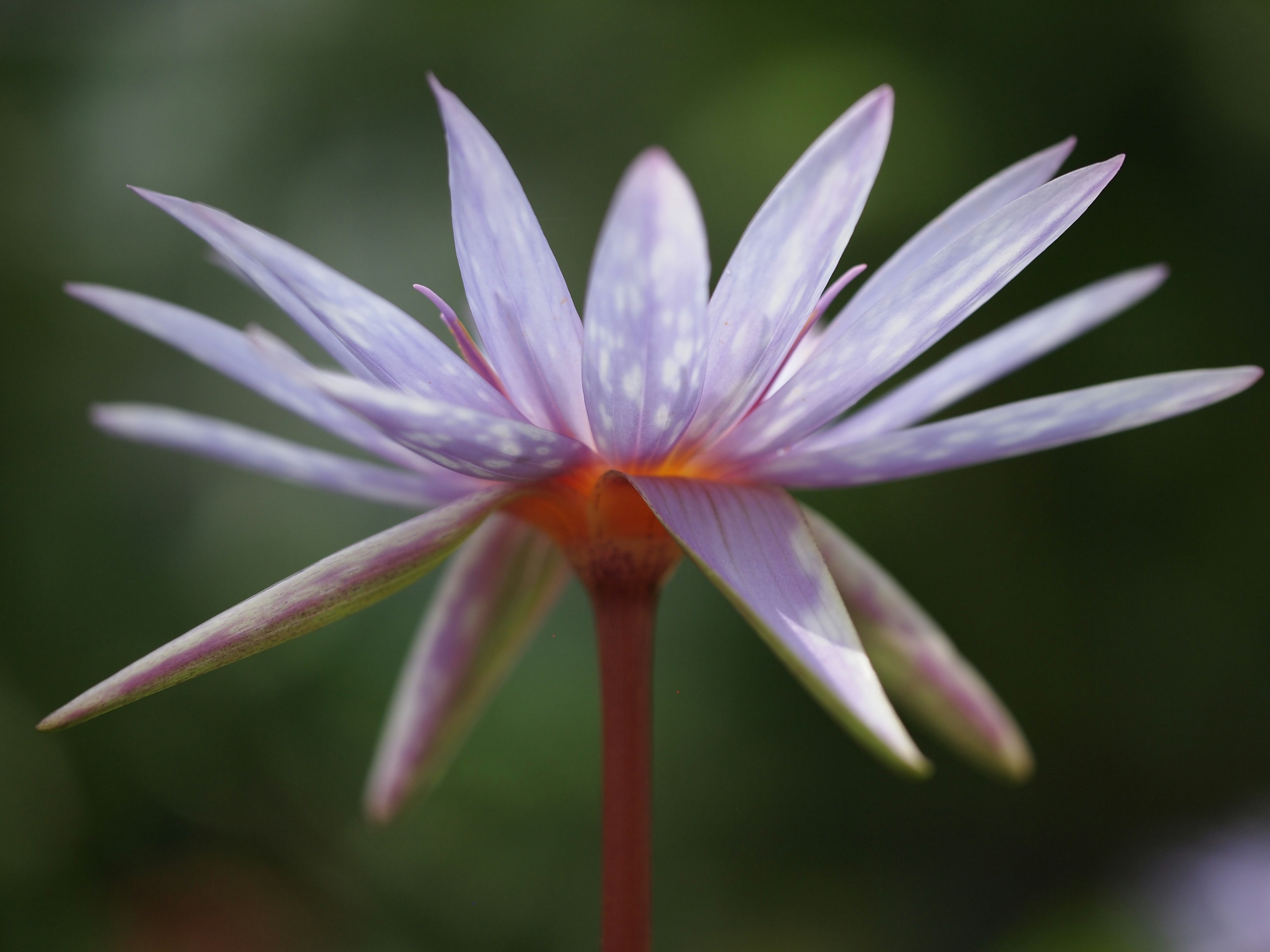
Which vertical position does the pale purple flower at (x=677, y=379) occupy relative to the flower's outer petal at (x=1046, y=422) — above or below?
above

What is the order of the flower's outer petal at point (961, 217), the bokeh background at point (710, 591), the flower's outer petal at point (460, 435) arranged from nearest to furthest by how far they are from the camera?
→ the flower's outer petal at point (460, 435) → the flower's outer petal at point (961, 217) → the bokeh background at point (710, 591)

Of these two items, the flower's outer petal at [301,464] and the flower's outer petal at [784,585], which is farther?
the flower's outer petal at [301,464]

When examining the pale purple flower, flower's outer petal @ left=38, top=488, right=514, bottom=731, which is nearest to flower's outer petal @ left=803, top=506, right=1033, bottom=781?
the pale purple flower

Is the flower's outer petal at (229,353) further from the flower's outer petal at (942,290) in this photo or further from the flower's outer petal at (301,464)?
the flower's outer petal at (942,290)

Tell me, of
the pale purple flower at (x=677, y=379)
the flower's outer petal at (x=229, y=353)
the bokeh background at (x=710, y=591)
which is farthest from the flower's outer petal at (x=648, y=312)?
the bokeh background at (x=710, y=591)

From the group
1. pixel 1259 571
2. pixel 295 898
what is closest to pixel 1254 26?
pixel 1259 571

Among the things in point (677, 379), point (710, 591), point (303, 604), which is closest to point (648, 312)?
point (677, 379)

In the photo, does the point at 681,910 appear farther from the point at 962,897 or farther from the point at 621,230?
the point at 621,230

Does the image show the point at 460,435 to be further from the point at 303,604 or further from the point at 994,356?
the point at 994,356
